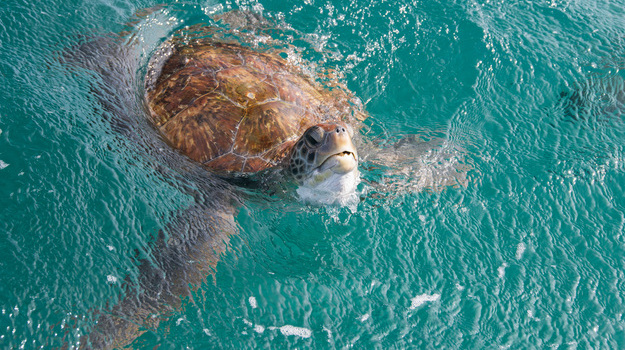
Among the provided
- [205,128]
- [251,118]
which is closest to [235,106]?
[251,118]

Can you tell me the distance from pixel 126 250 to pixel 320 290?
1.41m

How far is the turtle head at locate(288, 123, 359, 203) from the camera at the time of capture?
111 inches

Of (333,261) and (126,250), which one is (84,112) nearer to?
(126,250)

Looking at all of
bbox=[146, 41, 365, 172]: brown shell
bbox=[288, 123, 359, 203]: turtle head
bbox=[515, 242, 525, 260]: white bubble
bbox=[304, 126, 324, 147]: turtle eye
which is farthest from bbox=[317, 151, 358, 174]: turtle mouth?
bbox=[515, 242, 525, 260]: white bubble

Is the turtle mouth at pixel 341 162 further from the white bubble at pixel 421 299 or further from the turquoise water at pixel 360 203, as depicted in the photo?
the white bubble at pixel 421 299

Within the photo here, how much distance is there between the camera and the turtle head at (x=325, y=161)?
282 centimetres

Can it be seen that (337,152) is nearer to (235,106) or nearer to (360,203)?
(360,203)

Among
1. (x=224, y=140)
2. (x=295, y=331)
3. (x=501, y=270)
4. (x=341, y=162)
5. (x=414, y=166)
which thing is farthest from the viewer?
(x=414, y=166)

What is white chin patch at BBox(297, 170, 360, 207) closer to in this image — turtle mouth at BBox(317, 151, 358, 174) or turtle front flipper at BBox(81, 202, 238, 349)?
turtle mouth at BBox(317, 151, 358, 174)

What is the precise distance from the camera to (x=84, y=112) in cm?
347

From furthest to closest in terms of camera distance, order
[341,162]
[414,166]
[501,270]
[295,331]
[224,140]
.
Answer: [414,166]
[224,140]
[501,270]
[341,162]
[295,331]

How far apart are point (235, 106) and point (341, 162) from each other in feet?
3.77

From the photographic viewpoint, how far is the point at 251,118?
3354mm

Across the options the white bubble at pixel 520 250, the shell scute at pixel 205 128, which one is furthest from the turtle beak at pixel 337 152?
the white bubble at pixel 520 250
